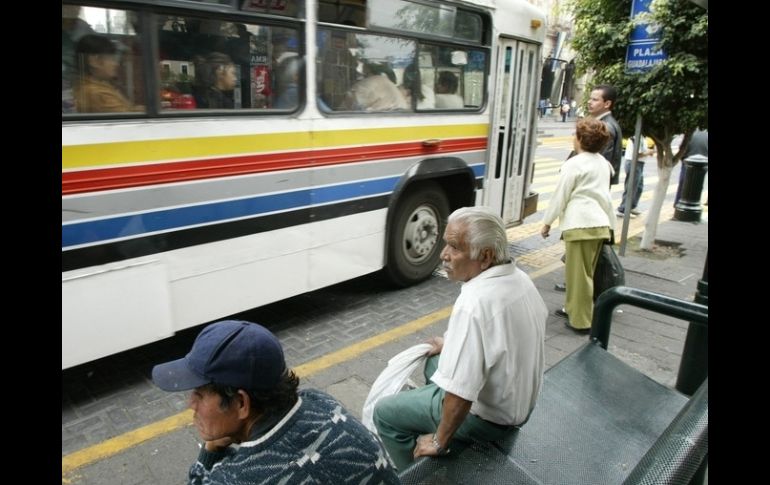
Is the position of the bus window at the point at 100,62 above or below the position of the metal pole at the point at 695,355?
above

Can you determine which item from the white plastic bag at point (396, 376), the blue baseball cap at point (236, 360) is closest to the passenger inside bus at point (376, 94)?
the white plastic bag at point (396, 376)

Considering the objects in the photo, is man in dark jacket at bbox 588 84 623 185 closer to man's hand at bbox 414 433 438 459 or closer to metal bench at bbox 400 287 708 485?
metal bench at bbox 400 287 708 485

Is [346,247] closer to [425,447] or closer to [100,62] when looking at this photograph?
[100,62]

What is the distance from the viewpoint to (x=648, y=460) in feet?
4.24

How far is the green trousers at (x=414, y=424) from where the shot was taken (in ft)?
7.57

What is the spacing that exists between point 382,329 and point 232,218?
1623 millimetres

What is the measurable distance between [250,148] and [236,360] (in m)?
2.62

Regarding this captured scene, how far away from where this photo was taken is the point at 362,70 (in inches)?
182

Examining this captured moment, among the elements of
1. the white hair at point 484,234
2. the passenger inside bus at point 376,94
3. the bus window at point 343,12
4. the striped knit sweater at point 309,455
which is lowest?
the striped knit sweater at point 309,455

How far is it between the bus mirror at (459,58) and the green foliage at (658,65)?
1765 mm

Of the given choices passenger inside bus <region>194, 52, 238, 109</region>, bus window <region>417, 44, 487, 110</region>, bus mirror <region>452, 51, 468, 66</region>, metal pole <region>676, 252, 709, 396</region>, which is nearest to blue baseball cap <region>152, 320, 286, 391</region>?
passenger inside bus <region>194, 52, 238, 109</region>

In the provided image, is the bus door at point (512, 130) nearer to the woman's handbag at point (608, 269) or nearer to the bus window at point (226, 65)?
the woman's handbag at point (608, 269)

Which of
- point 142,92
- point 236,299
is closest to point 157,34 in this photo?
point 142,92

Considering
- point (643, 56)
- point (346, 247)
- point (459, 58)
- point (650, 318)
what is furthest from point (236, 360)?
point (643, 56)
